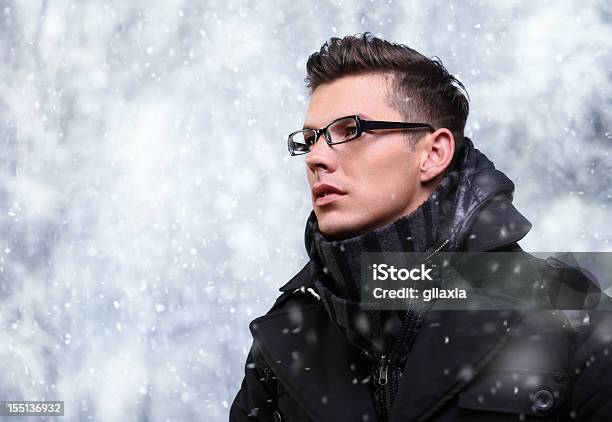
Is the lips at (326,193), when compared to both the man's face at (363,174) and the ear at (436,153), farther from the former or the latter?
the ear at (436,153)

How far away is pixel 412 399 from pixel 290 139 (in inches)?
46.8

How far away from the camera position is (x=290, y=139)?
293 centimetres

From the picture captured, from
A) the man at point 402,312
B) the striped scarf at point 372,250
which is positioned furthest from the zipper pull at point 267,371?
A: the striped scarf at point 372,250

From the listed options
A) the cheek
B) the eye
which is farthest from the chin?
the eye

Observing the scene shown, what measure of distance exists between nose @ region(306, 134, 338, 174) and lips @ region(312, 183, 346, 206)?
65 mm

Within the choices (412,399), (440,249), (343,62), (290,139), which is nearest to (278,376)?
(412,399)

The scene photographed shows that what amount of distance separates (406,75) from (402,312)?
0.99 m

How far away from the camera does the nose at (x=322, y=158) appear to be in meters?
2.61

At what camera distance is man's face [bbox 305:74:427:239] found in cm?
259

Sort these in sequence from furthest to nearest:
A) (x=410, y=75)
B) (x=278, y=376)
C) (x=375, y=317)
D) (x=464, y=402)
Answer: (x=410, y=75)
(x=278, y=376)
(x=375, y=317)
(x=464, y=402)

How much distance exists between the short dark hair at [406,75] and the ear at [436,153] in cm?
9

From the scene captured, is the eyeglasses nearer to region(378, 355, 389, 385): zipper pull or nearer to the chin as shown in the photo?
the chin

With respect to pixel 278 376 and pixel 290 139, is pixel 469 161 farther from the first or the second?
pixel 278 376

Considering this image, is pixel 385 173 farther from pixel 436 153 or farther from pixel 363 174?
pixel 436 153
